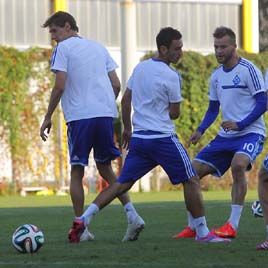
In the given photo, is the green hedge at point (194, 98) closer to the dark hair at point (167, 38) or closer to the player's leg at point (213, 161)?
the player's leg at point (213, 161)

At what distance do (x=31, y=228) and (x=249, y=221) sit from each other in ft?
13.5

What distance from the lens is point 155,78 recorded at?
10977 millimetres

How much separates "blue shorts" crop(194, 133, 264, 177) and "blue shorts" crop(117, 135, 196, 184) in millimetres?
747

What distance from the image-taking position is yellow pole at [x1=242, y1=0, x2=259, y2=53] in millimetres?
30656

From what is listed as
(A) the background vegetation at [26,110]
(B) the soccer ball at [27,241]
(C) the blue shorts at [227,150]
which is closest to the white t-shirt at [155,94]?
(C) the blue shorts at [227,150]

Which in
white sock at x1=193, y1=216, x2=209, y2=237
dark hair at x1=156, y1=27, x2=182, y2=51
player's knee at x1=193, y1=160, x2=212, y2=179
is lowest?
white sock at x1=193, y1=216, x2=209, y2=237

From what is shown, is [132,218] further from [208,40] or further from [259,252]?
[208,40]

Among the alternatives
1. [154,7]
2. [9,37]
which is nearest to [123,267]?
[9,37]

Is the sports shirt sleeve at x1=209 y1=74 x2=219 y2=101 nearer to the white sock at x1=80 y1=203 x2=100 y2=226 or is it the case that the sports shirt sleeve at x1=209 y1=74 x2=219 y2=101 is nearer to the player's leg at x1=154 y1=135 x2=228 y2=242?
the player's leg at x1=154 y1=135 x2=228 y2=242

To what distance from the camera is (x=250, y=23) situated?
1211 inches

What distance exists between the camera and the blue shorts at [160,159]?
1098 centimetres

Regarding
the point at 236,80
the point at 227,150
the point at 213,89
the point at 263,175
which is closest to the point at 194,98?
the point at 213,89

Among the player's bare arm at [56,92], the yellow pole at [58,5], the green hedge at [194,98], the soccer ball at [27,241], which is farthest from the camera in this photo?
the yellow pole at [58,5]

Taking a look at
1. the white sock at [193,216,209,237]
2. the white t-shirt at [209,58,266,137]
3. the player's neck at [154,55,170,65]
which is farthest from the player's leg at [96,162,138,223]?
the player's neck at [154,55,170,65]
